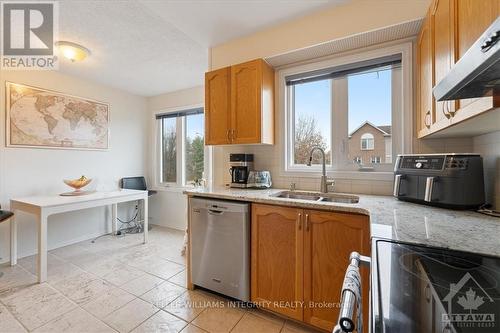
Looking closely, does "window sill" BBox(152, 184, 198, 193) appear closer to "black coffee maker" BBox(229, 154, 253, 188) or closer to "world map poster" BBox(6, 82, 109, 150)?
"world map poster" BBox(6, 82, 109, 150)

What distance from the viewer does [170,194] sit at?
4016mm

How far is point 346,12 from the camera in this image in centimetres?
177

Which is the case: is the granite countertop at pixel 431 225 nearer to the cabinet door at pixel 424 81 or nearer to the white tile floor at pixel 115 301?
the cabinet door at pixel 424 81

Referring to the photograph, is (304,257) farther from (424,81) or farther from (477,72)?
(424,81)

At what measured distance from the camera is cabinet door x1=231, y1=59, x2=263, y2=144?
206 centimetres

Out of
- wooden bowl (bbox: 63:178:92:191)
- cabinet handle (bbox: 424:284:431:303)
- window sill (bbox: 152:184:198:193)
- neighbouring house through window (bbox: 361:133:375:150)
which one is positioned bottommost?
window sill (bbox: 152:184:198:193)

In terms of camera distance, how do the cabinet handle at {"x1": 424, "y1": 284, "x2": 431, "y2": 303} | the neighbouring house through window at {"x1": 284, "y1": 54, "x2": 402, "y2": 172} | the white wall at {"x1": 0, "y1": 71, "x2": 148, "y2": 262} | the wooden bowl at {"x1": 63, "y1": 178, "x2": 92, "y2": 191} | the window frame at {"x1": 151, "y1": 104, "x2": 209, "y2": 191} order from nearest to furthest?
1. the cabinet handle at {"x1": 424, "y1": 284, "x2": 431, "y2": 303}
2. the neighbouring house through window at {"x1": 284, "y1": 54, "x2": 402, "y2": 172}
3. the white wall at {"x1": 0, "y1": 71, "x2": 148, "y2": 262}
4. the wooden bowl at {"x1": 63, "y1": 178, "x2": 92, "y2": 191}
5. the window frame at {"x1": 151, "y1": 104, "x2": 209, "y2": 191}

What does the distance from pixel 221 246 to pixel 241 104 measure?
130cm

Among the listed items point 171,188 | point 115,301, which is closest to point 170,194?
point 171,188

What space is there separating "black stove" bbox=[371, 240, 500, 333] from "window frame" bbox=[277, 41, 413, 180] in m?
1.20

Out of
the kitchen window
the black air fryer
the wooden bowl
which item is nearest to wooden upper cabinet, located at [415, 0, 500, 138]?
the black air fryer

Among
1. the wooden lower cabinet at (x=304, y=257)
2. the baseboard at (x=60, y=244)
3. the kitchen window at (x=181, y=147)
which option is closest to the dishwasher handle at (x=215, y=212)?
the wooden lower cabinet at (x=304, y=257)

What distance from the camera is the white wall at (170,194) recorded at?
150 inches

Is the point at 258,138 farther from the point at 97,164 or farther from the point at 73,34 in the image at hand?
the point at 97,164
